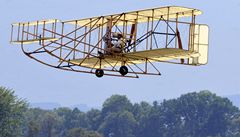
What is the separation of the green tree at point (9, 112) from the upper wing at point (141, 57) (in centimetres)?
11934

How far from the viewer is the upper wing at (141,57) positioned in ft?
163

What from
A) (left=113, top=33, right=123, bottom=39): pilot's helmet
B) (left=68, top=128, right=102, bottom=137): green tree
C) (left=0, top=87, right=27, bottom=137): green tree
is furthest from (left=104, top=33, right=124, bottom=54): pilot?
(left=68, top=128, right=102, bottom=137): green tree

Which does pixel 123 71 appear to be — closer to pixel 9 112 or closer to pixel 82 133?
pixel 9 112

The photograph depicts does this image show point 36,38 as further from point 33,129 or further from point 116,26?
point 33,129

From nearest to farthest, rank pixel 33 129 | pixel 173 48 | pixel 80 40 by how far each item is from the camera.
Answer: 1. pixel 173 48
2. pixel 80 40
3. pixel 33 129

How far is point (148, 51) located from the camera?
49.5 metres

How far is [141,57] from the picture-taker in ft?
166

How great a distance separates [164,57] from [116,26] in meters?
3.15

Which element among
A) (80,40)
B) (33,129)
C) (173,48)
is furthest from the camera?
(33,129)

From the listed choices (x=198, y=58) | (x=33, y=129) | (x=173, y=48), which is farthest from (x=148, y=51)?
(x=33, y=129)

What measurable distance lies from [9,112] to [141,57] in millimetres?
123915

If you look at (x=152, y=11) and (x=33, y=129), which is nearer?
(x=152, y=11)

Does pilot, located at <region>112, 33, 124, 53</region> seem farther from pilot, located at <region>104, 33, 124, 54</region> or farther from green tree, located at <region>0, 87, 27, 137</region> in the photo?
green tree, located at <region>0, 87, 27, 137</region>

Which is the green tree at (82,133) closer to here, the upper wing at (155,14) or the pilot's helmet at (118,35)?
the upper wing at (155,14)
